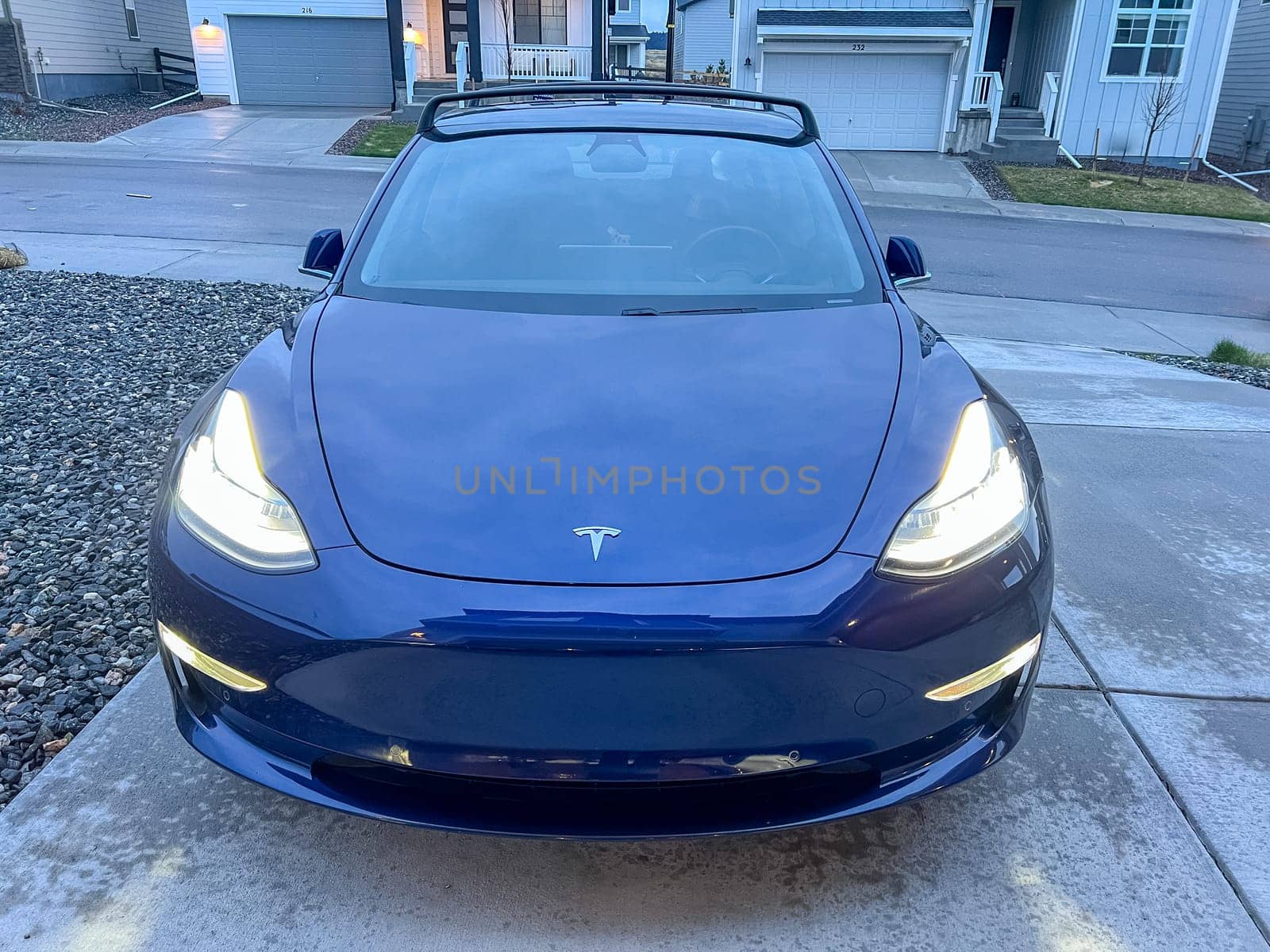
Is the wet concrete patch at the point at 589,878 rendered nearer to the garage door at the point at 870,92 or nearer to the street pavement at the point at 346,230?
the street pavement at the point at 346,230

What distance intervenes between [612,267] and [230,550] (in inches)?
56.0

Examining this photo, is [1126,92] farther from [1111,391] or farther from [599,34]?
[1111,391]

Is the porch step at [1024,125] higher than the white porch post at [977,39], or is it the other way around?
the white porch post at [977,39]

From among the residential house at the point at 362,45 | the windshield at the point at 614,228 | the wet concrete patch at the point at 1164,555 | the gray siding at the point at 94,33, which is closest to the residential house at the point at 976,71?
the residential house at the point at 362,45

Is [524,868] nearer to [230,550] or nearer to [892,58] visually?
[230,550]

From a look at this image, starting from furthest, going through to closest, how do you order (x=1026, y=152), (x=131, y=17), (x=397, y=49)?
1. (x=131, y=17)
2. (x=397, y=49)
3. (x=1026, y=152)

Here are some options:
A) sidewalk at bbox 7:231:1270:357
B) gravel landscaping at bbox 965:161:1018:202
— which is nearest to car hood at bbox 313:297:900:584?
sidewalk at bbox 7:231:1270:357

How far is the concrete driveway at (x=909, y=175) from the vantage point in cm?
1669

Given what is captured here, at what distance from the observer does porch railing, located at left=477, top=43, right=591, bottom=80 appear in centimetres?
2506

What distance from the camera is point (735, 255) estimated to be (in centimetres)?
290

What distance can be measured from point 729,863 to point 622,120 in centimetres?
240

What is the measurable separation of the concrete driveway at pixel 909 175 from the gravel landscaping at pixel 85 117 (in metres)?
15.0

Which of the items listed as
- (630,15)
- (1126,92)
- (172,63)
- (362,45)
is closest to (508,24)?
(362,45)

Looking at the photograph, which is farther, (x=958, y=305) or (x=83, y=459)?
(x=958, y=305)
